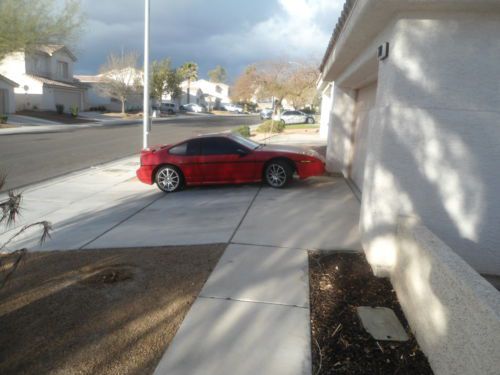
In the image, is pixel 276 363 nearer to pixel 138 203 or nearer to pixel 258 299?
pixel 258 299

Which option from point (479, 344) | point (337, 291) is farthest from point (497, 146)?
point (479, 344)

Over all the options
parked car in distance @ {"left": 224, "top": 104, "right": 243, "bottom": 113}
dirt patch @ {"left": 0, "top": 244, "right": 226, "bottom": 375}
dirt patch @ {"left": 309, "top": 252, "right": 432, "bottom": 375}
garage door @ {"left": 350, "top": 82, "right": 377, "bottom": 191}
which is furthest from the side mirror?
parked car in distance @ {"left": 224, "top": 104, "right": 243, "bottom": 113}

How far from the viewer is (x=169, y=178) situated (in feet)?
33.8

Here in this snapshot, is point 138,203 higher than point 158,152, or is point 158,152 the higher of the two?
point 158,152

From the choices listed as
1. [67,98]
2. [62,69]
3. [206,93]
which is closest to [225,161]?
[67,98]

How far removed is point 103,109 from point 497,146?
5962cm

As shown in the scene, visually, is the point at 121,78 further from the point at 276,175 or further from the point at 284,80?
the point at 276,175

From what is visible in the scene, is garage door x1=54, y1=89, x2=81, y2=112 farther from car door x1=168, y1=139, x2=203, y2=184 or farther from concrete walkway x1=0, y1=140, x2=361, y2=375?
car door x1=168, y1=139, x2=203, y2=184

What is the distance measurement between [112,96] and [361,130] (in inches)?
2063

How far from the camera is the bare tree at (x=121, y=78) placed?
54.9 metres

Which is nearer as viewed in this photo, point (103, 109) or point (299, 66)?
point (299, 66)

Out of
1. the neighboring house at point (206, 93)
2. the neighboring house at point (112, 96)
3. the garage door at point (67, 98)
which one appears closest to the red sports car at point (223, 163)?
the garage door at point (67, 98)

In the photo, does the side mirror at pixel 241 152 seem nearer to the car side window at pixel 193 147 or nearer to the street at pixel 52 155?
the car side window at pixel 193 147

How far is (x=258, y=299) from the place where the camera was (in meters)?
4.47
